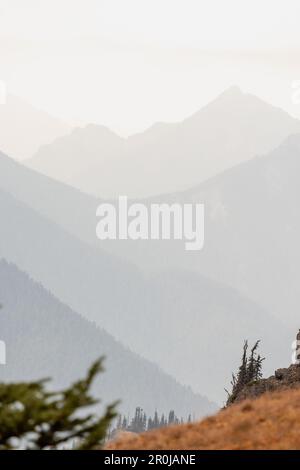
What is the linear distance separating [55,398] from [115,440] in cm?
894

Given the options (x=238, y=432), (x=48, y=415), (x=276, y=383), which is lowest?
(x=48, y=415)

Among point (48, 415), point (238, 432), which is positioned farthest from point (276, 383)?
point (48, 415)

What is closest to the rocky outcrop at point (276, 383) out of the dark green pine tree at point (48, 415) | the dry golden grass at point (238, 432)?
the dry golden grass at point (238, 432)

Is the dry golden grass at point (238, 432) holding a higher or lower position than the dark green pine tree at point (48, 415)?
higher

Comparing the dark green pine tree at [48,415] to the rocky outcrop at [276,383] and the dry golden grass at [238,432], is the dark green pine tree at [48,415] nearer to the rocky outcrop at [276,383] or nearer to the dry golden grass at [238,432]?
the dry golden grass at [238,432]

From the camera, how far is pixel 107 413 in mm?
16641

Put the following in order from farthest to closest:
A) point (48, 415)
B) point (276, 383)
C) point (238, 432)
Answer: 1. point (276, 383)
2. point (238, 432)
3. point (48, 415)

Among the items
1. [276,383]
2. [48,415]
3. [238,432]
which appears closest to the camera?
[48,415]

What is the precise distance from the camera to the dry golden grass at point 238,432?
22125 mm

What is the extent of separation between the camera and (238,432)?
2314cm

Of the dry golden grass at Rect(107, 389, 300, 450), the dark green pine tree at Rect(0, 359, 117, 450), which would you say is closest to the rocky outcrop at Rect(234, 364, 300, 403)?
the dry golden grass at Rect(107, 389, 300, 450)

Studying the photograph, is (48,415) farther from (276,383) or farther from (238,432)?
(276,383)
